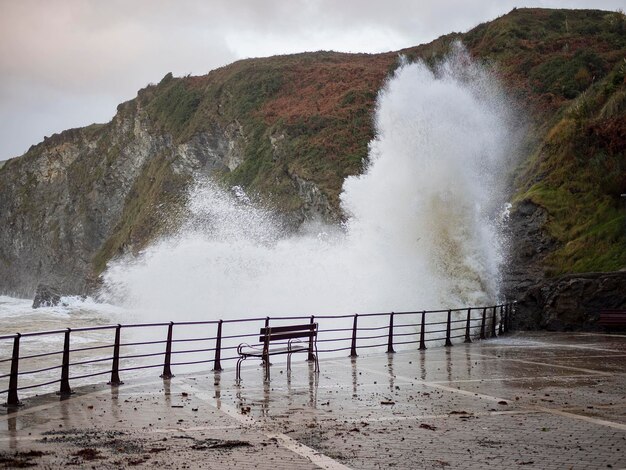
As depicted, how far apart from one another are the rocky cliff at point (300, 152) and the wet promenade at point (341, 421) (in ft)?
57.6

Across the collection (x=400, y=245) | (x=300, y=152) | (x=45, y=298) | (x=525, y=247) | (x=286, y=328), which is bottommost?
(x=286, y=328)

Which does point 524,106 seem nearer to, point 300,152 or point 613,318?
point 300,152

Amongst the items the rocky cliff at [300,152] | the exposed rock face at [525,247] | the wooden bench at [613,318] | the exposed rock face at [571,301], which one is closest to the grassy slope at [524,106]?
the rocky cliff at [300,152]

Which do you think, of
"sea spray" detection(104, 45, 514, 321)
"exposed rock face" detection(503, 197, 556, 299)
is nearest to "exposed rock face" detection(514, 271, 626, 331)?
"exposed rock face" detection(503, 197, 556, 299)

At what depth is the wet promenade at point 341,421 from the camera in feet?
24.9

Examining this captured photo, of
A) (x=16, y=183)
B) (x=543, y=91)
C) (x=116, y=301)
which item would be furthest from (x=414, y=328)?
(x=16, y=183)

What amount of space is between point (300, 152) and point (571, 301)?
3516 cm

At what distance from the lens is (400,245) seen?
3344 centimetres

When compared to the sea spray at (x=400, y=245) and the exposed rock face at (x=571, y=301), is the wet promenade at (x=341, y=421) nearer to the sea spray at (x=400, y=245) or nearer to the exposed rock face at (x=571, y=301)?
the exposed rock face at (x=571, y=301)

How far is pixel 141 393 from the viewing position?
12.3m

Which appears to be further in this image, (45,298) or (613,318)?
(45,298)

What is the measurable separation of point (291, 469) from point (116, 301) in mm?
62579

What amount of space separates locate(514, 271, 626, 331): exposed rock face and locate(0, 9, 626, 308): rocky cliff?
2068mm

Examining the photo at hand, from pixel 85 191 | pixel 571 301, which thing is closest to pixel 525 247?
pixel 571 301
